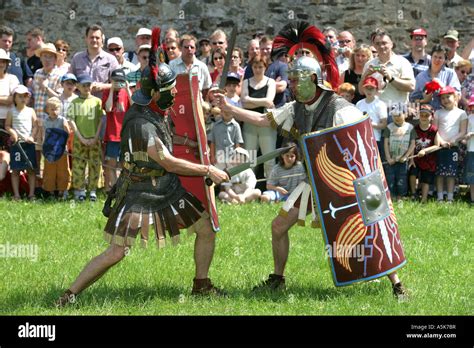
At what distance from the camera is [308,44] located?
8.07 m

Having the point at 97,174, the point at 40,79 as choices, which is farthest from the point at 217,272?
the point at 40,79

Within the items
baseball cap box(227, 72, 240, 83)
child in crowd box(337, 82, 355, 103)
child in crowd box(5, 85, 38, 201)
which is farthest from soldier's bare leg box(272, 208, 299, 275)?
child in crowd box(5, 85, 38, 201)

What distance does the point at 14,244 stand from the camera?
9898 mm

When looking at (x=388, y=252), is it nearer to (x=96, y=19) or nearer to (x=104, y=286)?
(x=104, y=286)

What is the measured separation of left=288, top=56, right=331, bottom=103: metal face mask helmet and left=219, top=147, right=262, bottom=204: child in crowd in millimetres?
4601

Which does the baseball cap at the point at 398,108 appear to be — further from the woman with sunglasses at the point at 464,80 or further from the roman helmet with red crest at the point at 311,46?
the roman helmet with red crest at the point at 311,46

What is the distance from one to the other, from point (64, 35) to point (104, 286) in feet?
30.8

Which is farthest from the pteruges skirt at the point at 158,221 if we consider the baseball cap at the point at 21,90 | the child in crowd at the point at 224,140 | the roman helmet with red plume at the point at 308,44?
the baseball cap at the point at 21,90

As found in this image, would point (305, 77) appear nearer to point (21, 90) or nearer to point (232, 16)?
point (21, 90)

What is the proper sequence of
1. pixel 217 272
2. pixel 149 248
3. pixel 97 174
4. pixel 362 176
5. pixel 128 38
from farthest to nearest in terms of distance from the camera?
pixel 128 38 < pixel 97 174 < pixel 149 248 < pixel 217 272 < pixel 362 176

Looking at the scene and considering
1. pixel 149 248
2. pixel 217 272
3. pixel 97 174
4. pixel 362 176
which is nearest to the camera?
pixel 362 176

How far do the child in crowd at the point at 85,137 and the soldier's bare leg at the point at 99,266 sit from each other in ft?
16.5

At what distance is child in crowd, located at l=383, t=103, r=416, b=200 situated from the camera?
1273cm

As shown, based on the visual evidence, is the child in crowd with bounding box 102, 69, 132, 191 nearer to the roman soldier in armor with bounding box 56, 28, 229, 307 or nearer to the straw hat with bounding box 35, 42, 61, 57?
the straw hat with bounding box 35, 42, 61, 57
